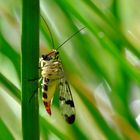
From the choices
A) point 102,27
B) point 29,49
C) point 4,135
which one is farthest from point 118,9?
point 29,49

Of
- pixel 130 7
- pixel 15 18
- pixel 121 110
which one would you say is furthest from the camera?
pixel 130 7

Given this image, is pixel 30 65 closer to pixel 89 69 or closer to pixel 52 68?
pixel 52 68

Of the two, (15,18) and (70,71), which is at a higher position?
(15,18)

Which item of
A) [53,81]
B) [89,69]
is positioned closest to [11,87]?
[53,81]

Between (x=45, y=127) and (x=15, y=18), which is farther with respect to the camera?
(x=15, y=18)

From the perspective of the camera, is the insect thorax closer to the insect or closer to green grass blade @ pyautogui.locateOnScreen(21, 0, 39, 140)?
the insect

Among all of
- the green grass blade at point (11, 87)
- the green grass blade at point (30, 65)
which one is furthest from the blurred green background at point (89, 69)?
the green grass blade at point (30, 65)

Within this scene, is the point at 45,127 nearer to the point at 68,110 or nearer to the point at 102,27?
the point at 68,110

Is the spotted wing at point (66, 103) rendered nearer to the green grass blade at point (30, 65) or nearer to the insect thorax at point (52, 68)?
the insect thorax at point (52, 68)
